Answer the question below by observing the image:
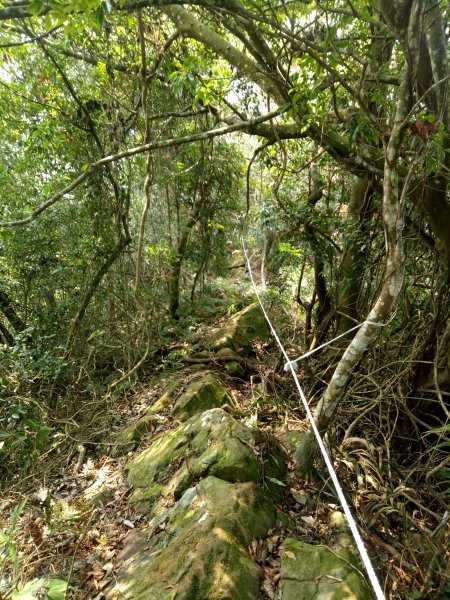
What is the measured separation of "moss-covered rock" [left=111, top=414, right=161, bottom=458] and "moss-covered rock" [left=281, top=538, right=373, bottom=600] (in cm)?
238

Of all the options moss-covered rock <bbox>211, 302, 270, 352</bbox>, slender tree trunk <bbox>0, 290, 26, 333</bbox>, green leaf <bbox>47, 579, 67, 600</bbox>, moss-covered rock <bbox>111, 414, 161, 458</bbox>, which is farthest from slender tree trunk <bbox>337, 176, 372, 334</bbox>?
slender tree trunk <bbox>0, 290, 26, 333</bbox>

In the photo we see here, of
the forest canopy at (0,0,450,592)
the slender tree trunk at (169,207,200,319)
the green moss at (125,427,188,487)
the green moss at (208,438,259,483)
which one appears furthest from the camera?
the slender tree trunk at (169,207,200,319)

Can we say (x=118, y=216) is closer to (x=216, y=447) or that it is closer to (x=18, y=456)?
(x=18, y=456)

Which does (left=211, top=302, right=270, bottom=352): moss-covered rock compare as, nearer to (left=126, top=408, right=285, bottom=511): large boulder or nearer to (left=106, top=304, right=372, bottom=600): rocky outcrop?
(left=106, top=304, right=372, bottom=600): rocky outcrop

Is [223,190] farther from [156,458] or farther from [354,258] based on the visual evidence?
[156,458]

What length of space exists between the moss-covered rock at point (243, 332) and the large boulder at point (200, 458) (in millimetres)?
2320

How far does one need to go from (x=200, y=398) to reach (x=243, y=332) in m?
2.22

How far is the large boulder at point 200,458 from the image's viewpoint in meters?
2.94

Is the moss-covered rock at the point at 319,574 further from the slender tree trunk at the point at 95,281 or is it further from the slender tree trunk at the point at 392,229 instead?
the slender tree trunk at the point at 95,281

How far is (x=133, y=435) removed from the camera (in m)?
4.38

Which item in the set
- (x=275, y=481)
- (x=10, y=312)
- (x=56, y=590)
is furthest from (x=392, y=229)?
(x=10, y=312)

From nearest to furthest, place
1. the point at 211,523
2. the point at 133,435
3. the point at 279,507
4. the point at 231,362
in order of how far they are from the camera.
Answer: the point at 211,523 → the point at 279,507 → the point at 133,435 → the point at 231,362

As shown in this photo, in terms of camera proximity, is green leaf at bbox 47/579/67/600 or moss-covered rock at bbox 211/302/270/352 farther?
moss-covered rock at bbox 211/302/270/352

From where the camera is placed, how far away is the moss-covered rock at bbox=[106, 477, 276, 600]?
6.53 ft
